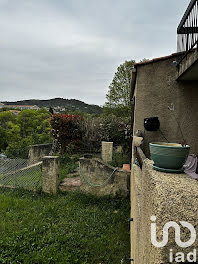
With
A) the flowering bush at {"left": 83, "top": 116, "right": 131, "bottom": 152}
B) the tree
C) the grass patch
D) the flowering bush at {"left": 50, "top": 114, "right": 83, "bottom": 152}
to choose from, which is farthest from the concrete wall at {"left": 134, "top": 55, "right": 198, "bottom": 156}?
the tree

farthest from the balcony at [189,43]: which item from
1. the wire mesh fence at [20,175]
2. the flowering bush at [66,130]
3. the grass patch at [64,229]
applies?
the flowering bush at [66,130]

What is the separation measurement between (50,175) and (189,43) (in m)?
Answer: 5.59

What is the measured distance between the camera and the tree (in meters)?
19.6

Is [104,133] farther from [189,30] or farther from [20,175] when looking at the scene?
[189,30]

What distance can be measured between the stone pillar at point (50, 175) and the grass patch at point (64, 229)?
348mm

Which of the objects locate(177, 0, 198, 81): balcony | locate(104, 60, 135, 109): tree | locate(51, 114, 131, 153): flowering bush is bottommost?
locate(51, 114, 131, 153): flowering bush

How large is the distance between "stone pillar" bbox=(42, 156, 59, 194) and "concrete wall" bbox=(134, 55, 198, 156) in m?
3.15

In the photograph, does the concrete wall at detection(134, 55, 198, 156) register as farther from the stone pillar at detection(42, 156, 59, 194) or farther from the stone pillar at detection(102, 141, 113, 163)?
the stone pillar at detection(102, 141, 113, 163)

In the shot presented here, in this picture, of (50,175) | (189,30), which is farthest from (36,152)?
(189,30)

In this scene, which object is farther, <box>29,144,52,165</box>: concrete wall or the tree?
the tree

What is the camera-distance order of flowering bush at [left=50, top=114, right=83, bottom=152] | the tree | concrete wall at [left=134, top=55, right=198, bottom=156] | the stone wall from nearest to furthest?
concrete wall at [left=134, top=55, right=198, bottom=156], the stone wall, flowering bush at [left=50, top=114, right=83, bottom=152], the tree

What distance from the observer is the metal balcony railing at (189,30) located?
3587 millimetres

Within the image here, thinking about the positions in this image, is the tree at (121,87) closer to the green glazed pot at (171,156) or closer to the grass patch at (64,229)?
the grass patch at (64,229)

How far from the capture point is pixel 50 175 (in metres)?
6.25
